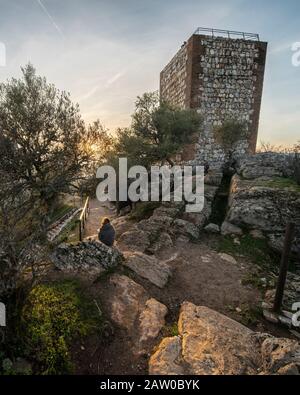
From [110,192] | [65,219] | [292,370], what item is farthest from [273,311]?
[65,219]

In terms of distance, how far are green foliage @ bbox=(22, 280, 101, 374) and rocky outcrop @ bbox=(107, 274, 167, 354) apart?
0.57 metres

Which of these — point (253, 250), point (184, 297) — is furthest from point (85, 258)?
point (253, 250)

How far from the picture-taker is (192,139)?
768 inches

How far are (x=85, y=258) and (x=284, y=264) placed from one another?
4.84 m

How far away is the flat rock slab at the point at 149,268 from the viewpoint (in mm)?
6812

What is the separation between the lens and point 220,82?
23656mm

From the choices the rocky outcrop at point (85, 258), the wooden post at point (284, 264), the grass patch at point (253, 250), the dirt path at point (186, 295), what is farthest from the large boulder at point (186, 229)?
the wooden post at point (284, 264)

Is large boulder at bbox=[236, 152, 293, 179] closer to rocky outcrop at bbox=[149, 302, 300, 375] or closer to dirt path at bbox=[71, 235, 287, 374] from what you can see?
dirt path at bbox=[71, 235, 287, 374]

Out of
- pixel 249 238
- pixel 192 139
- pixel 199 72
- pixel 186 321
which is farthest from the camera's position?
pixel 199 72

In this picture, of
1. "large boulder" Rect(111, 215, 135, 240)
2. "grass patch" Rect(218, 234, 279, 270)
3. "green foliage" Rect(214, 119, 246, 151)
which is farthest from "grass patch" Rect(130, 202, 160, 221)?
"green foliage" Rect(214, 119, 246, 151)

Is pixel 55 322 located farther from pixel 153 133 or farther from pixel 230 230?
pixel 153 133
